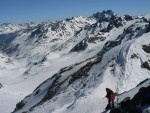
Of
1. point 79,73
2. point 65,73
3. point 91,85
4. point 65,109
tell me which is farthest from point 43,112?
point 65,73

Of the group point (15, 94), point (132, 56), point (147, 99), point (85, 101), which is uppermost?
point (15, 94)

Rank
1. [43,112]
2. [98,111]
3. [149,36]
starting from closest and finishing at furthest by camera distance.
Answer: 1. [98,111]
2. [43,112]
3. [149,36]

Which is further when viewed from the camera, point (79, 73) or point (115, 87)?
point (79, 73)

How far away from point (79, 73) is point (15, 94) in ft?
384

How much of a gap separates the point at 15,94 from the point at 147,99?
154268 mm

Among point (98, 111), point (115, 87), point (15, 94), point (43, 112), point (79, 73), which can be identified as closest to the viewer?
point (98, 111)

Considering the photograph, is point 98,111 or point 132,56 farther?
point 132,56

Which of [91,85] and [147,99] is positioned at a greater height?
[91,85]

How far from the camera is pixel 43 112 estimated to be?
155ft

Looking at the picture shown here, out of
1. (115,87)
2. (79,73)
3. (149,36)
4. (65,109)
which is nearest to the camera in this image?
(65,109)

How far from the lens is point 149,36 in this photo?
7494 cm

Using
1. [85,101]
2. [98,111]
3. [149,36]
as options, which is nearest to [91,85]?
[85,101]

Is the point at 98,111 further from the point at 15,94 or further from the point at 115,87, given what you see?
the point at 15,94

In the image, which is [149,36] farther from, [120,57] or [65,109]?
[65,109]
